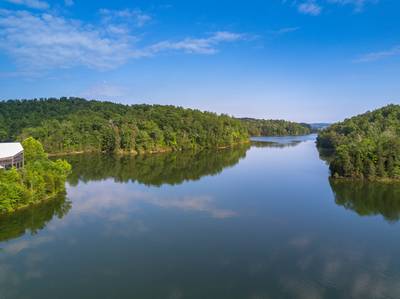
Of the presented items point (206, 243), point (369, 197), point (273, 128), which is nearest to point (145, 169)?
point (369, 197)

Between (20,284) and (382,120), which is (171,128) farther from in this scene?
(20,284)

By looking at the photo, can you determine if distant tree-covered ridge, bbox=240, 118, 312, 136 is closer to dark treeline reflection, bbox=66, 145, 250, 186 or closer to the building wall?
dark treeline reflection, bbox=66, 145, 250, 186

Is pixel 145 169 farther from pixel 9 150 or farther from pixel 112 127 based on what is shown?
pixel 112 127

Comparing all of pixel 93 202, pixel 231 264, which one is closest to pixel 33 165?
pixel 93 202

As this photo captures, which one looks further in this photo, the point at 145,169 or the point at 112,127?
the point at 112,127

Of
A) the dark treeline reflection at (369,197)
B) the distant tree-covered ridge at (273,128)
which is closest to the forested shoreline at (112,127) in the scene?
the distant tree-covered ridge at (273,128)

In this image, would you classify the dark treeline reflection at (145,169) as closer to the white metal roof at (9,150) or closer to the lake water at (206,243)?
the lake water at (206,243)

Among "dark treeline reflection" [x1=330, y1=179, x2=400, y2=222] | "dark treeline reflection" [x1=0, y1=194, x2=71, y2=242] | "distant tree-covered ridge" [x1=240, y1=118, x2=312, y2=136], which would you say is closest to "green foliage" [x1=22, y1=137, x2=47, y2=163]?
"dark treeline reflection" [x1=0, y1=194, x2=71, y2=242]
